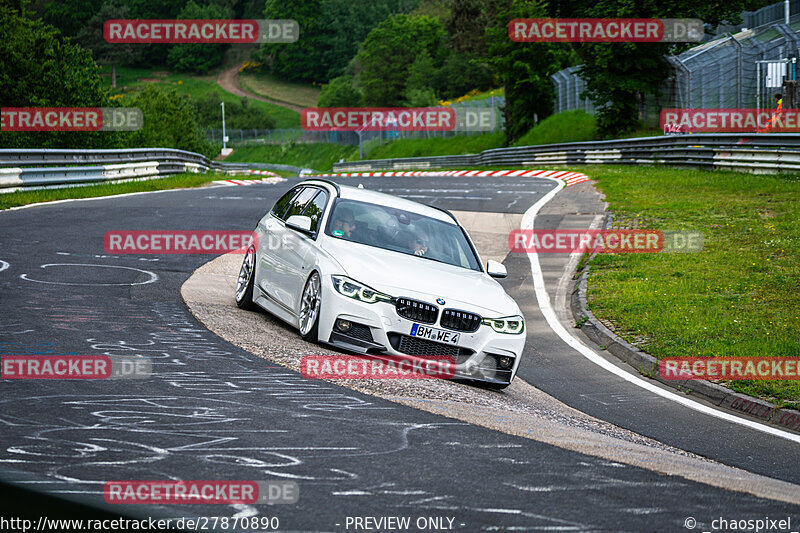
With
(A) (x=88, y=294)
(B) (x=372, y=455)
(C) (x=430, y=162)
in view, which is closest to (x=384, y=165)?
(C) (x=430, y=162)

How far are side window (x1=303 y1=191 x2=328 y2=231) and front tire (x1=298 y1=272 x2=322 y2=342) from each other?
3.34 feet

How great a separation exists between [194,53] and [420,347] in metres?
178

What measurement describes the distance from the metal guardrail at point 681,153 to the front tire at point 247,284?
17.4m

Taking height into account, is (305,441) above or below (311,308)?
below

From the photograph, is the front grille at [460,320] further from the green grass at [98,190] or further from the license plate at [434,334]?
the green grass at [98,190]

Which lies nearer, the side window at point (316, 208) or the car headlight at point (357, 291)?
the car headlight at point (357, 291)

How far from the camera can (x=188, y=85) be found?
16662cm

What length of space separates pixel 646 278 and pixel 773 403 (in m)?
6.31

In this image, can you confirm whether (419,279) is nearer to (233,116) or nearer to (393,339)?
(393,339)

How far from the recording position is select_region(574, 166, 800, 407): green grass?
33.8 feet

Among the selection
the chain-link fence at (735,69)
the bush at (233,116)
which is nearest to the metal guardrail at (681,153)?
the chain-link fence at (735,69)

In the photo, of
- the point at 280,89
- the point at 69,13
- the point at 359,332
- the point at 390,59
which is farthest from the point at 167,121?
the point at 280,89

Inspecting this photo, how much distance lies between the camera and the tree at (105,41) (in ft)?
433

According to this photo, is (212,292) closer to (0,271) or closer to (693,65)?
(0,271)
